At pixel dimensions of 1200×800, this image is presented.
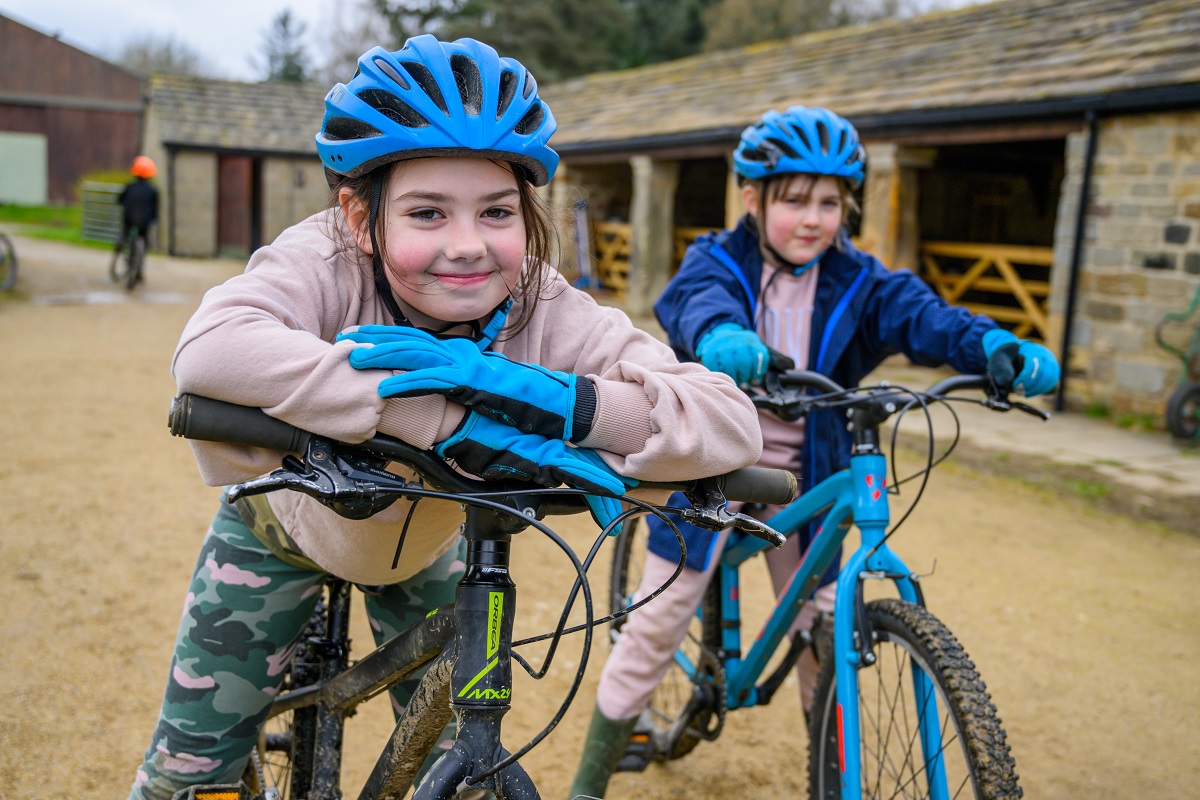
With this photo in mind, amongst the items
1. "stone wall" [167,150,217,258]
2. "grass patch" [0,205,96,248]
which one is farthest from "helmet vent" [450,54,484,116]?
"grass patch" [0,205,96,248]

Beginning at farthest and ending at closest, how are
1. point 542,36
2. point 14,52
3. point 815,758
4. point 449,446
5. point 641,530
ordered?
point 14,52 < point 542,36 < point 641,530 < point 815,758 < point 449,446

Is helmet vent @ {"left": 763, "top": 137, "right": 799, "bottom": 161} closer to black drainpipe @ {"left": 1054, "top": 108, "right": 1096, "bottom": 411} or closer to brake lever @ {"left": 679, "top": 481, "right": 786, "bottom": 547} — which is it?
brake lever @ {"left": 679, "top": 481, "right": 786, "bottom": 547}

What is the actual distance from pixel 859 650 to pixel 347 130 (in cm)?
167

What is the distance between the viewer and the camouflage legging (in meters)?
2.03

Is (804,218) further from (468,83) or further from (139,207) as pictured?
(139,207)

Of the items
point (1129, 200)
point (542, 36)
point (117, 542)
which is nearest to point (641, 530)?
point (117, 542)

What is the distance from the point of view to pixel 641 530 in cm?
404

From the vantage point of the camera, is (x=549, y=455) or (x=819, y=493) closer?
(x=549, y=455)

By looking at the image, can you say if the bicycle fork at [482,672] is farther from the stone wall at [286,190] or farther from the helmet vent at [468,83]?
the stone wall at [286,190]

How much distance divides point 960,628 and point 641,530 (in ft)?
5.62

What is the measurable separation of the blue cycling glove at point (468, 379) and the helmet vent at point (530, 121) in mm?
456

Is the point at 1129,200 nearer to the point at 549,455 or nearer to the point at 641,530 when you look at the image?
the point at 641,530

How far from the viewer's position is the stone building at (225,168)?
2544cm

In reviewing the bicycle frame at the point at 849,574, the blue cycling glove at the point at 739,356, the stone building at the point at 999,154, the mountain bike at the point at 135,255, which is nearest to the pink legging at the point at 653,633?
the bicycle frame at the point at 849,574
